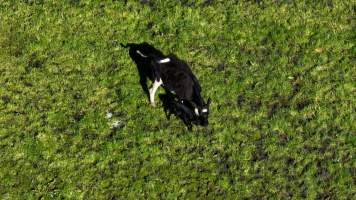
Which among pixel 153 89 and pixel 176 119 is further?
pixel 176 119

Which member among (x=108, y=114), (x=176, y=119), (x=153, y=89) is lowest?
(x=176, y=119)

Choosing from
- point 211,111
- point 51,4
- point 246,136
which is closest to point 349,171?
point 246,136

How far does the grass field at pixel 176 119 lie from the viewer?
1177 centimetres

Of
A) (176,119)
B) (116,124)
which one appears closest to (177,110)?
(176,119)

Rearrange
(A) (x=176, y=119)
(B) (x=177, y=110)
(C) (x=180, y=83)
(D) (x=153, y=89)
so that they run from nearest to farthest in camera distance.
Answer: (C) (x=180, y=83) < (B) (x=177, y=110) < (D) (x=153, y=89) < (A) (x=176, y=119)

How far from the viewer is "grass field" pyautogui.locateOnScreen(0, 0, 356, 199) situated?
11.8 metres

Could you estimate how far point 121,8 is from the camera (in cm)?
1473

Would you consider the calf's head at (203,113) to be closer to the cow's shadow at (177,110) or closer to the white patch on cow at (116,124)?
the cow's shadow at (177,110)

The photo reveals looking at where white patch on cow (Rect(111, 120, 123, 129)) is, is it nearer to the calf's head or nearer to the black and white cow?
the black and white cow

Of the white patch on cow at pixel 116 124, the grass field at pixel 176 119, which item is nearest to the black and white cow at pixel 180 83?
the grass field at pixel 176 119

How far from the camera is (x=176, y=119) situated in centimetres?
1268

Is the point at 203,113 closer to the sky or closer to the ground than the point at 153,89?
closer to the ground

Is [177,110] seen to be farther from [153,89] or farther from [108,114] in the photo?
[108,114]

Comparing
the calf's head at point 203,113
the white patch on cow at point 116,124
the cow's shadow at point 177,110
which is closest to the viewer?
the calf's head at point 203,113
